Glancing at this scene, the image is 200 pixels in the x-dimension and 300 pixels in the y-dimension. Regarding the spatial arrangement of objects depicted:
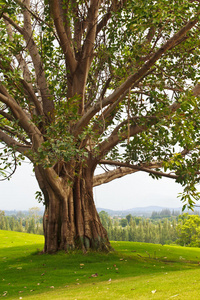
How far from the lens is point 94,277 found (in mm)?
8281

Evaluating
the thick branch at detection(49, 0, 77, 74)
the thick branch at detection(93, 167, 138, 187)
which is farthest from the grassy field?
the thick branch at detection(49, 0, 77, 74)

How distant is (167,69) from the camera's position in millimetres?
11633

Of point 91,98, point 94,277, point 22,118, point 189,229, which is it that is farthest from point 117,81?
point 189,229

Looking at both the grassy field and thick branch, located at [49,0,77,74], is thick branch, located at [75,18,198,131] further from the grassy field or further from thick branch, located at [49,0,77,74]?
the grassy field

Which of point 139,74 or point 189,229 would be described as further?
point 189,229

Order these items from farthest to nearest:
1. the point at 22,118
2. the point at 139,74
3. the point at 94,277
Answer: the point at 22,118 < the point at 94,277 < the point at 139,74

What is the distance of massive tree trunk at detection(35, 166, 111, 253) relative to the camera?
35.8ft

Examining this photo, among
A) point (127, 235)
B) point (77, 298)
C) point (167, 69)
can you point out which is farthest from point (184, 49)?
point (127, 235)

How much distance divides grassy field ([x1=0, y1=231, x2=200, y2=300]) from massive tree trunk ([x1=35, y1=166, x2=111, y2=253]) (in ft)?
1.84

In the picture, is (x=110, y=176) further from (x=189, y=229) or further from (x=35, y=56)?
(x=189, y=229)

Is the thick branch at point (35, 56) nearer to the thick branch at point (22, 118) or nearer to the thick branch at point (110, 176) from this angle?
the thick branch at point (22, 118)

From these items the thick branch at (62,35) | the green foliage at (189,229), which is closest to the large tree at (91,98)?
the thick branch at (62,35)

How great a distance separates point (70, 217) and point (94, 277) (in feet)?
10.4

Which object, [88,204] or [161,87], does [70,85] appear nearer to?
[161,87]
